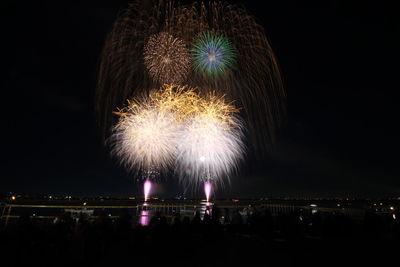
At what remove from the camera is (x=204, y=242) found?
9367mm

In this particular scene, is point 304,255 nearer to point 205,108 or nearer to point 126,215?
point 126,215

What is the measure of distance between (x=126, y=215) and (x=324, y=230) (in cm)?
622

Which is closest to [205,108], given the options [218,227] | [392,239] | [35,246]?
[218,227]

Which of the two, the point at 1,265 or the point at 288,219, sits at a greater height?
the point at 288,219

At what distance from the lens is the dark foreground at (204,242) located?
7.02 m

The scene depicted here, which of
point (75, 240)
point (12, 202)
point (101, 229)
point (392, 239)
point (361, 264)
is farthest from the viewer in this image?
point (12, 202)

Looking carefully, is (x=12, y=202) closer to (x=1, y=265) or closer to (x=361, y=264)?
(x=1, y=265)

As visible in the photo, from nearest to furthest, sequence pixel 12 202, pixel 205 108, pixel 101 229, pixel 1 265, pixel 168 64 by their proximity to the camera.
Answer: pixel 1 265 < pixel 101 229 < pixel 12 202 < pixel 168 64 < pixel 205 108

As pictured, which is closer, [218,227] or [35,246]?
[35,246]

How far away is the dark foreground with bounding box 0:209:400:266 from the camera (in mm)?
7016

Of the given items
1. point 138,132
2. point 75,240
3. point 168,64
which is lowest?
point 75,240

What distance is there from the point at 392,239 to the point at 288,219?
121 inches

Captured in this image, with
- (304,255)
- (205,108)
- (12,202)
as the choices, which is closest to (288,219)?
(304,255)

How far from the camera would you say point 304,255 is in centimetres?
762
